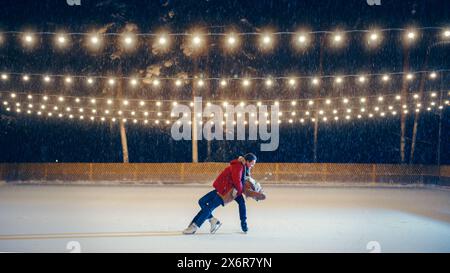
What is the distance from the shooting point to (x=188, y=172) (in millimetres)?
26938

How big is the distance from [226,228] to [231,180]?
3.98 ft

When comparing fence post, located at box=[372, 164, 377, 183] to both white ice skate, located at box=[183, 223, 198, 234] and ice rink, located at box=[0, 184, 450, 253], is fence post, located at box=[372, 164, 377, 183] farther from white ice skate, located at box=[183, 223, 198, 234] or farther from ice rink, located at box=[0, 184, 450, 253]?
white ice skate, located at box=[183, 223, 198, 234]

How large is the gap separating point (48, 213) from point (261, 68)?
28.7 metres

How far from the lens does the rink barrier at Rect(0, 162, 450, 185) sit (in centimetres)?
2645

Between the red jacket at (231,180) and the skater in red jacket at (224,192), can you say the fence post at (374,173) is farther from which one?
the red jacket at (231,180)

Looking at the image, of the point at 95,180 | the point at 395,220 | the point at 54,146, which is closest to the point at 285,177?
the point at 95,180

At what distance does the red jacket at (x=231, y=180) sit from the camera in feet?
27.4

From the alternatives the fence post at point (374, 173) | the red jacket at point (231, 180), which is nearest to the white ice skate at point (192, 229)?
the red jacket at point (231, 180)

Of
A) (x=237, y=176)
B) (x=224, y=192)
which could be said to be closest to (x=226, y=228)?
(x=224, y=192)

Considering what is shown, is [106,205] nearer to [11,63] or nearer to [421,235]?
[421,235]

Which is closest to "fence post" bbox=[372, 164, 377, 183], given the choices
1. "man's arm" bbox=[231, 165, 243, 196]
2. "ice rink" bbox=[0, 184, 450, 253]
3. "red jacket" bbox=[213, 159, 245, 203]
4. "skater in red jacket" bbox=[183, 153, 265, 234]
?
"ice rink" bbox=[0, 184, 450, 253]

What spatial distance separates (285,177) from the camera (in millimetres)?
27078

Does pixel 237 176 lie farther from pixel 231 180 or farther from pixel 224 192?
pixel 224 192
